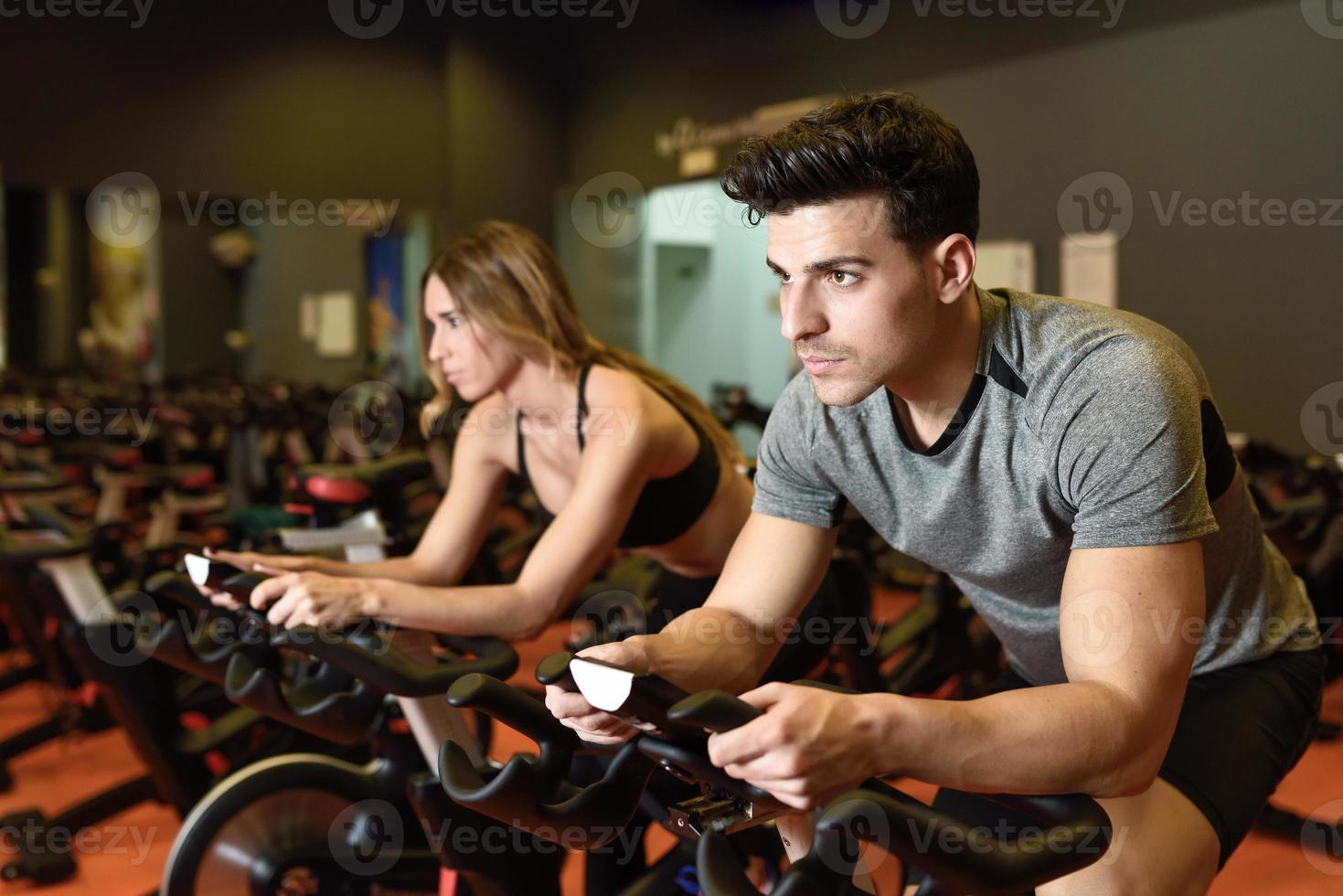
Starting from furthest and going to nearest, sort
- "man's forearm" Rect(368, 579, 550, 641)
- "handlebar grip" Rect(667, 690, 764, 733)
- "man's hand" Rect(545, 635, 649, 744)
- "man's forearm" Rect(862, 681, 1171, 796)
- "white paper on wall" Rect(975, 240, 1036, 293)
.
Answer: "white paper on wall" Rect(975, 240, 1036, 293) → "man's forearm" Rect(368, 579, 550, 641) → "man's hand" Rect(545, 635, 649, 744) → "man's forearm" Rect(862, 681, 1171, 796) → "handlebar grip" Rect(667, 690, 764, 733)

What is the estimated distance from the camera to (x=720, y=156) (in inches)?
249

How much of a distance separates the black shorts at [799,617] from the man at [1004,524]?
51 centimetres

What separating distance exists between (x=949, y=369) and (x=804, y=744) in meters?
0.56

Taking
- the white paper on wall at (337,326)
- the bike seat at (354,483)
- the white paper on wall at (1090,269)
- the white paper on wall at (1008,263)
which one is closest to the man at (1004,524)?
the bike seat at (354,483)

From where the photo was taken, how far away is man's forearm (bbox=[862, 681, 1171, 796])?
91 centimetres

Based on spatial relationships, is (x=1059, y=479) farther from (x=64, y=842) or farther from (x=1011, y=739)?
(x=64, y=842)

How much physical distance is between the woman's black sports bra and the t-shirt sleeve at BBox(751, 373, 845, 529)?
→ 0.54 metres

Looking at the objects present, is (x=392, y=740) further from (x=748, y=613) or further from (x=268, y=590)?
(x=748, y=613)

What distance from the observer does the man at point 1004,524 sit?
100 centimetres

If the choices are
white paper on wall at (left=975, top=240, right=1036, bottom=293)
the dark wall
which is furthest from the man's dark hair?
white paper on wall at (left=975, top=240, right=1036, bottom=293)

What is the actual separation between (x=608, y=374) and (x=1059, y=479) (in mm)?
1028

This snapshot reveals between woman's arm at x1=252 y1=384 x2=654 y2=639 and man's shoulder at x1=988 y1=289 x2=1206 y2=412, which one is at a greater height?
man's shoulder at x1=988 y1=289 x2=1206 y2=412

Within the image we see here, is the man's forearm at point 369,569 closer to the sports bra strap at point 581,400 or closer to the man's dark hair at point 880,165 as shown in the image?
the sports bra strap at point 581,400

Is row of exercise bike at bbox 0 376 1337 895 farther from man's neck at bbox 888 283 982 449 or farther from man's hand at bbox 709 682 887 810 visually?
man's neck at bbox 888 283 982 449
